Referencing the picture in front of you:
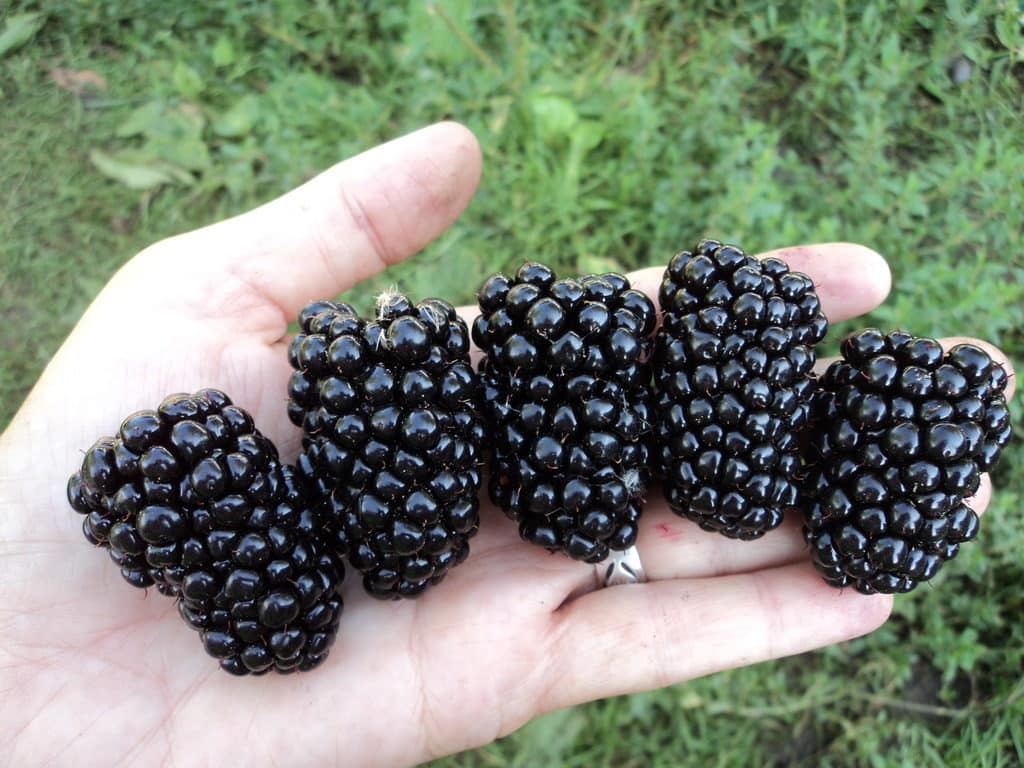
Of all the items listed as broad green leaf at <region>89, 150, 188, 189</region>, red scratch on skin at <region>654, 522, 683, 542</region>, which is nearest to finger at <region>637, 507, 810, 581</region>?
red scratch on skin at <region>654, 522, 683, 542</region>

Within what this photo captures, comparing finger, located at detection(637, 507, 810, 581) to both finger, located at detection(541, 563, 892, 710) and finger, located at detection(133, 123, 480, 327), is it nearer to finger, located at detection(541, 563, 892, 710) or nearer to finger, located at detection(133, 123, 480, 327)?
finger, located at detection(541, 563, 892, 710)

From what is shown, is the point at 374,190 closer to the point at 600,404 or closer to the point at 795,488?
the point at 600,404

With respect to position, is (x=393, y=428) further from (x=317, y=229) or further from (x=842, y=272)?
(x=842, y=272)

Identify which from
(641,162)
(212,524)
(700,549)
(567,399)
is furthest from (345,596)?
(641,162)

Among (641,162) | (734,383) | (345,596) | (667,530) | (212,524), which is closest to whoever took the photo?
(212,524)

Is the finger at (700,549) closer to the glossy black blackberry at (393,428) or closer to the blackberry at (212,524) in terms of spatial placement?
the glossy black blackberry at (393,428)

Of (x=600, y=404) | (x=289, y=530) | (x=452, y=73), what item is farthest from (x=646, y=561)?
(x=452, y=73)
